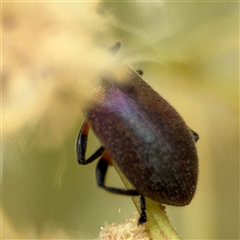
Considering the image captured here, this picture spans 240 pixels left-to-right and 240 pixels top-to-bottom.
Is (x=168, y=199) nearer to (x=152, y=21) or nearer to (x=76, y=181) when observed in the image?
(x=76, y=181)

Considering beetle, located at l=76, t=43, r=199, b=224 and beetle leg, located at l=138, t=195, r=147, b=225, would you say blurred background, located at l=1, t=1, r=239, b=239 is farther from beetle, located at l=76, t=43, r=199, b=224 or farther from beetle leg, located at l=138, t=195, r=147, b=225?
beetle leg, located at l=138, t=195, r=147, b=225

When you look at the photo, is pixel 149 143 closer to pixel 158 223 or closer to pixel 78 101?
pixel 158 223

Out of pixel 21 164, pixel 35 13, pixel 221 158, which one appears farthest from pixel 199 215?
pixel 35 13

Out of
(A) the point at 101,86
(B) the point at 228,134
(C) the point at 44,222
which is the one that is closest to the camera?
(A) the point at 101,86

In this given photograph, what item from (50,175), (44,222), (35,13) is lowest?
(44,222)

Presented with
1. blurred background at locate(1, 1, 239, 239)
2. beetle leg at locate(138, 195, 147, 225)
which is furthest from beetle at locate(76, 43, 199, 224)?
blurred background at locate(1, 1, 239, 239)

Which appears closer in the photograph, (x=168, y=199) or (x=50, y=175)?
(x=168, y=199)

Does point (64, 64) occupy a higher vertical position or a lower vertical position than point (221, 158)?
higher
